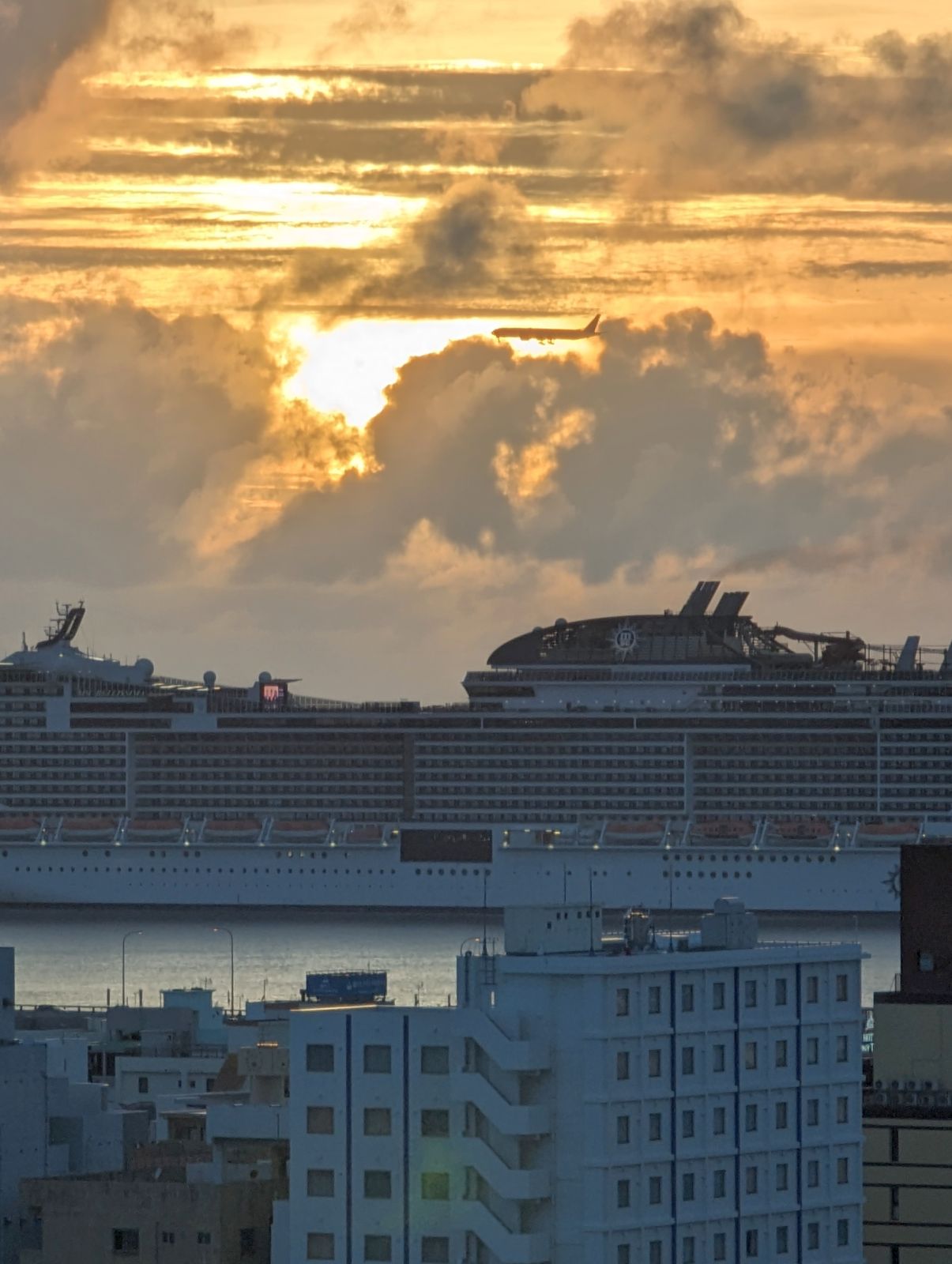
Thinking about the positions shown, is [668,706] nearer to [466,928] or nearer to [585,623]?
[585,623]

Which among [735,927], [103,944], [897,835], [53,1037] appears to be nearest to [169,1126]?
[735,927]

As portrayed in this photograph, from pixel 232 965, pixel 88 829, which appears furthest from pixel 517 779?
pixel 232 965

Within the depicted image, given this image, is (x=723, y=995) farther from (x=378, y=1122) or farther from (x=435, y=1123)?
(x=378, y=1122)

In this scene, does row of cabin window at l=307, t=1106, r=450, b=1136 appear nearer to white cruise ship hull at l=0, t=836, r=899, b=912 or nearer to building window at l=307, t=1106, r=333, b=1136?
building window at l=307, t=1106, r=333, b=1136

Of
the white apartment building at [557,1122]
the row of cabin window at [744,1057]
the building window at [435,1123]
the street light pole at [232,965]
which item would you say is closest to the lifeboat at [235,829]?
→ the street light pole at [232,965]

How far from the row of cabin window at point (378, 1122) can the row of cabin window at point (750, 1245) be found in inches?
69.7

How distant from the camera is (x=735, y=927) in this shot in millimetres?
37031

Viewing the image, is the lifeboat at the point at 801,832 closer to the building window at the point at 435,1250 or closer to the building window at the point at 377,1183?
the building window at the point at 377,1183

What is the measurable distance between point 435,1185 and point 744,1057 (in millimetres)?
3282

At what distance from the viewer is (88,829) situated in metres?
139

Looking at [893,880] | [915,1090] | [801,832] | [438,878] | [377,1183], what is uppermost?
[915,1090]

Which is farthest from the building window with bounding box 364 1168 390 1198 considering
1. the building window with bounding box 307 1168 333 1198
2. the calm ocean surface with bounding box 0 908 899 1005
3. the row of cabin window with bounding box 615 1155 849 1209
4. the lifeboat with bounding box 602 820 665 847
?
the lifeboat with bounding box 602 820 665 847

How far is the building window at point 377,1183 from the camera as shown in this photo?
1340 inches

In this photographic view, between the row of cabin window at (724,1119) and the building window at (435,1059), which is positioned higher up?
the building window at (435,1059)
